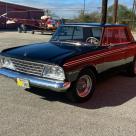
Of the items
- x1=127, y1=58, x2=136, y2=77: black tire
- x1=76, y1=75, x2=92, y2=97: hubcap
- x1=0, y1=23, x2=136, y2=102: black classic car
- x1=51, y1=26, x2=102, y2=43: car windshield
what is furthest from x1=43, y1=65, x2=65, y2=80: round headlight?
x1=127, y1=58, x2=136, y2=77: black tire

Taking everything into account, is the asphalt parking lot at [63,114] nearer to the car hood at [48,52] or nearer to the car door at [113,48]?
the car door at [113,48]

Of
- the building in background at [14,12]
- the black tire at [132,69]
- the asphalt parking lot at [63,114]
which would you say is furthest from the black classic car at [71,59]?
the building in background at [14,12]

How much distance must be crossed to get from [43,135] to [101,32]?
3444 millimetres

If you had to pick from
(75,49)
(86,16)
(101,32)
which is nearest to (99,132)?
(75,49)

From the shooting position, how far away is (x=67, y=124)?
4820 millimetres

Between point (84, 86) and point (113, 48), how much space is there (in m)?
1.50

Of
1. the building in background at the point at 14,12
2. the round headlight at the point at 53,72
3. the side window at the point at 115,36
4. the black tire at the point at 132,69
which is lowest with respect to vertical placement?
the black tire at the point at 132,69

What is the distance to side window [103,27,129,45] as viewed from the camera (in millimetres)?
7058

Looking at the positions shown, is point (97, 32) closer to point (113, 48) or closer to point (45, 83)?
point (113, 48)

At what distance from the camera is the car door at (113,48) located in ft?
22.3

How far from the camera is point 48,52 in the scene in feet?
19.6

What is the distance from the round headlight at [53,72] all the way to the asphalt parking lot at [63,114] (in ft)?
1.92

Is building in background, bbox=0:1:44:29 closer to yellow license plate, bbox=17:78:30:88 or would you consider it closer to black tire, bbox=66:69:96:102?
black tire, bbox=66:69:96:102

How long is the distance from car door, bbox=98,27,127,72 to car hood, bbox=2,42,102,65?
685 millimetres
